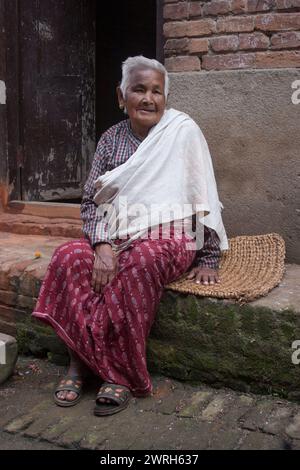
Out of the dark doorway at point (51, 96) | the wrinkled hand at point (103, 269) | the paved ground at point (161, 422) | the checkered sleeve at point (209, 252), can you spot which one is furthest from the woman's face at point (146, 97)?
the dark doorway at point (51, 96)

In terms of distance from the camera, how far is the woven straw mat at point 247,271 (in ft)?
9.41

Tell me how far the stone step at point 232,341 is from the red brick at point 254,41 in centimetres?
135

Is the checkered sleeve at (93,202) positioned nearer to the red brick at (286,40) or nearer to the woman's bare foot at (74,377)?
the woman's bare foot at (74,377)

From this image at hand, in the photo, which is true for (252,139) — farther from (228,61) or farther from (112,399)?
(112,399)

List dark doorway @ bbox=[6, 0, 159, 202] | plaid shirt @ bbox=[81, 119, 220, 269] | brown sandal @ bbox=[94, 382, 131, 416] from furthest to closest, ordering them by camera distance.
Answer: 1. dark doorway @ bbox=[6, 0, 159, 202]
2. plaid shirt @ bbox=[81, 119, 220, 269]
3. brown sandal @ bbox=[94, 382, 131, 416]

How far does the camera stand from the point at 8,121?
4812 mm

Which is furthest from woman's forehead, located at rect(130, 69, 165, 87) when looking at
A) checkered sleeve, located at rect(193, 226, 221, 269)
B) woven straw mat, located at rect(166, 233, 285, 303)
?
woven straw mat, located at rect(166, 233, 285, 303)

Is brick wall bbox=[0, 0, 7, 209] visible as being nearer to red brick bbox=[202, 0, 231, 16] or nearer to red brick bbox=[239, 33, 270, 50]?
red brick bbox=[202, 0, 231, 16]

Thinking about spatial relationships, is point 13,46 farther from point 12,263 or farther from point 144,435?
point 144,435

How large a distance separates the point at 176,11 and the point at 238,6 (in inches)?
16.0

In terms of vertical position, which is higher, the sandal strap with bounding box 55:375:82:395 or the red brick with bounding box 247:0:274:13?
the red brick with bounding box 247:0:274:13

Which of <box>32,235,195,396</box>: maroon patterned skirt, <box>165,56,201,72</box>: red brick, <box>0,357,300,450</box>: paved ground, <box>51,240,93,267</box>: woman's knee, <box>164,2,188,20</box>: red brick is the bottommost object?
<box>0,357,300,450</box>: paved ground

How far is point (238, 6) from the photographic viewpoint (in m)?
3.55

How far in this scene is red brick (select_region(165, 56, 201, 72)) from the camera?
12.2ft
